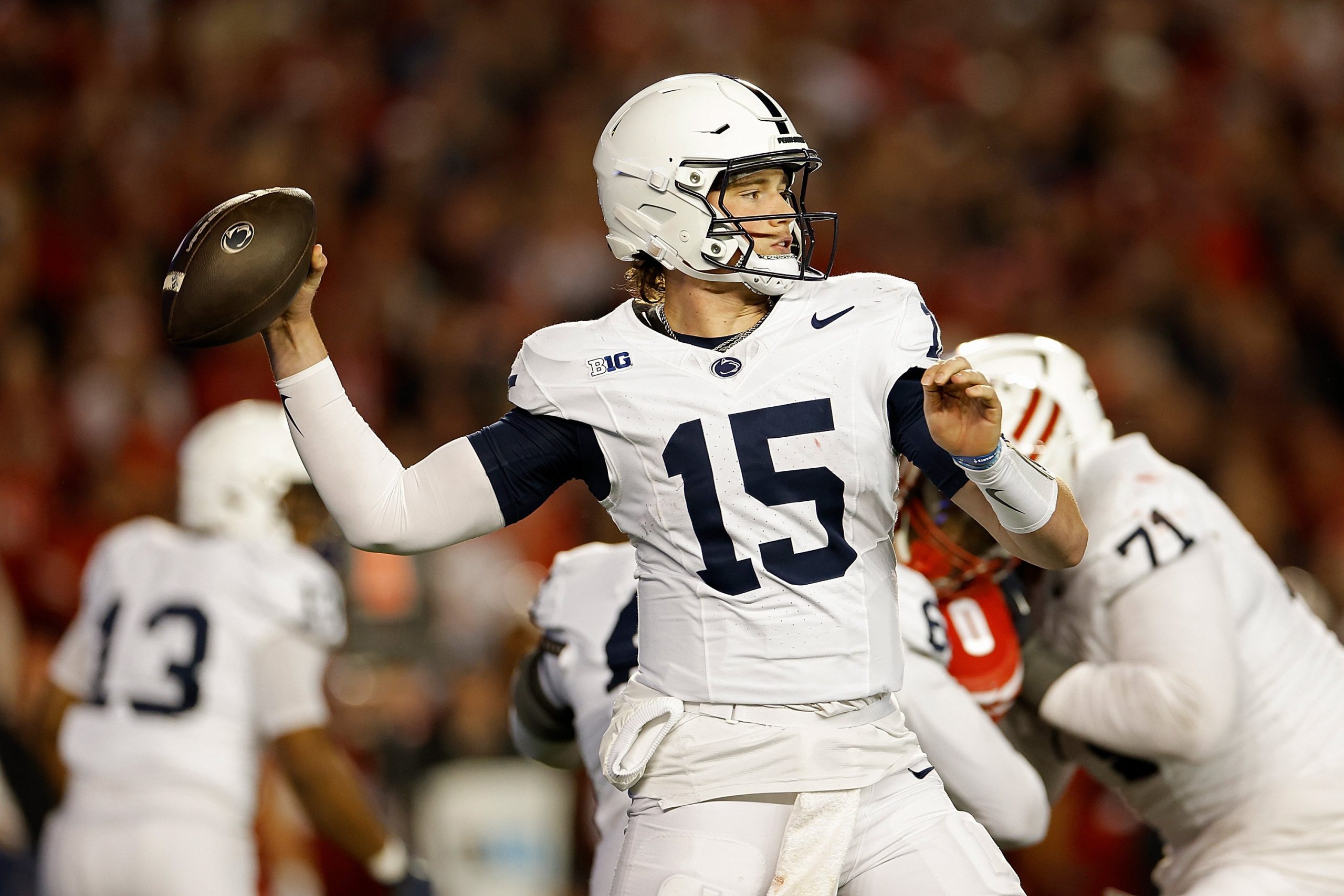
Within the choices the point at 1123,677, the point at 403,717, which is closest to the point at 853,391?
the point at 1123,677

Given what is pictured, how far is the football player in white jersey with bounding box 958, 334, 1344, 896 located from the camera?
3.28m

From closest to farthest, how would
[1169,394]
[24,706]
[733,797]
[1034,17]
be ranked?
[733,797], [24,706], [1169,394], [1034,17]

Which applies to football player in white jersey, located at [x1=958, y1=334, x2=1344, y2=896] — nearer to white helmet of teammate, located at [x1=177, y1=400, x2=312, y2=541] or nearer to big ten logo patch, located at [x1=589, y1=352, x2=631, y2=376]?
big ten logo patch, located at [x1=589, y1=352, x2=631, y2=376]

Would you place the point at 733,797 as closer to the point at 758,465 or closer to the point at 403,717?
the point at 758,465

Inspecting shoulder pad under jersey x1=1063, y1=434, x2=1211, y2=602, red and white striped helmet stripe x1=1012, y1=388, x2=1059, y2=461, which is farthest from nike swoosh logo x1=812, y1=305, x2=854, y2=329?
shoulder pad under jersey x1=1063, y1=434, x2=1211, y2=602

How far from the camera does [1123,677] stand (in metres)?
3.32

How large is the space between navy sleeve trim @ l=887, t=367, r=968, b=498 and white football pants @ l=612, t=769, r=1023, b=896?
18.3 inches

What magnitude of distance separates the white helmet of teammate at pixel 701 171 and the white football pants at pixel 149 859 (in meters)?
2.14

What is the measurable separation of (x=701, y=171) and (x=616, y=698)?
0.92 metres

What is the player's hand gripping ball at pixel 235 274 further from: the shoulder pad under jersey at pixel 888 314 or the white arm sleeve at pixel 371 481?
the shoulder pad under jersey at pixel 888 314

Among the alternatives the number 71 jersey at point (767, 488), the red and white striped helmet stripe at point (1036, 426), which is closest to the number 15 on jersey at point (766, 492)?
the number 71 jersey at point (767, 488)

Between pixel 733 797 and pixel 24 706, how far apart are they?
163 inches

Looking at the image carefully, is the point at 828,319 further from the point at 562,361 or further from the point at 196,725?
the point at 196,725

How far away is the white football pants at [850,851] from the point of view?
2.38 m
